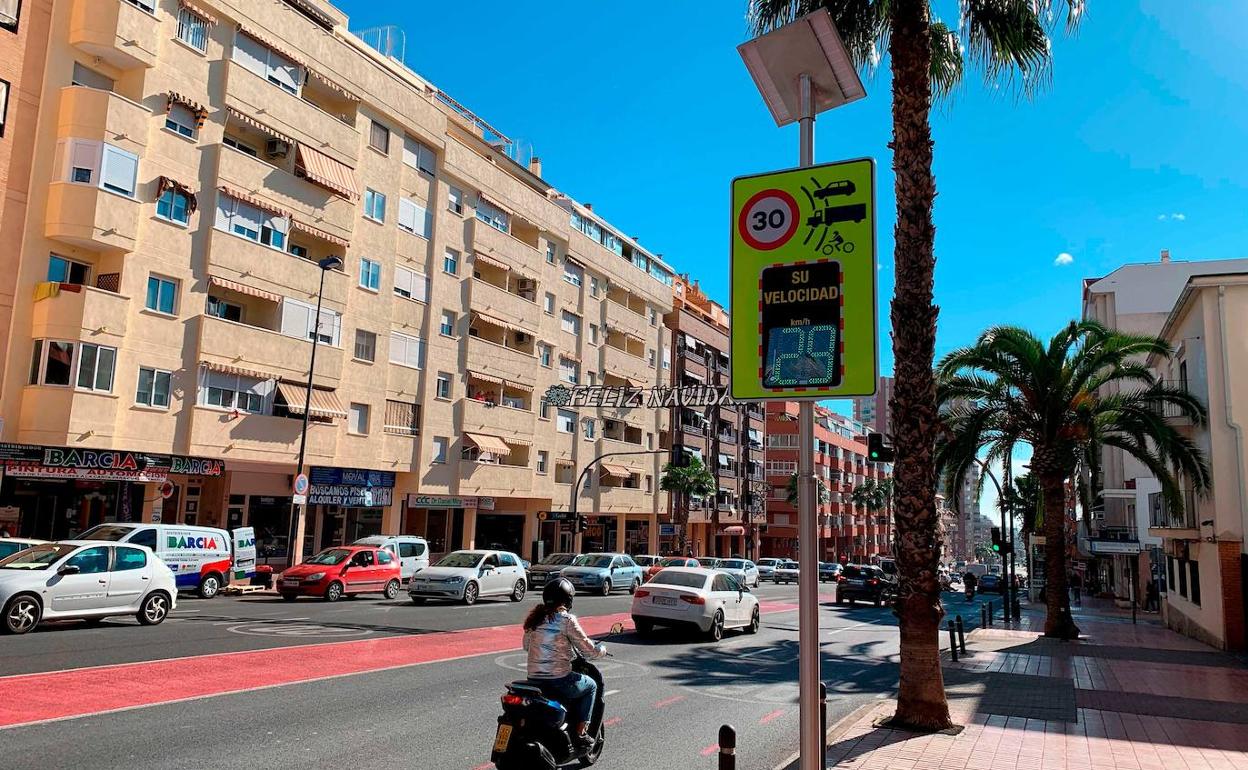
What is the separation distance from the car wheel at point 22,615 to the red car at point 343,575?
9.51m

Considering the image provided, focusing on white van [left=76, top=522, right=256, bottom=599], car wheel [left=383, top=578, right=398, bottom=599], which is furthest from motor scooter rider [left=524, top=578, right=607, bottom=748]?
car wheel [left=383, top=578, right=398, bottom=599]

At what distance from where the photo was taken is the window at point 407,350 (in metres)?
36.9

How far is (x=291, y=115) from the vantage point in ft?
102

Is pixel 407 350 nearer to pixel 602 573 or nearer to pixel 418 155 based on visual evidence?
pixel 418 155

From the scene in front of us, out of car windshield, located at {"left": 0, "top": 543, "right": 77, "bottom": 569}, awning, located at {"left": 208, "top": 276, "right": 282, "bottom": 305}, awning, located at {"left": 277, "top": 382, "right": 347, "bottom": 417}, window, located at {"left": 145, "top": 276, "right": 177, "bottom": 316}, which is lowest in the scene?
car windshield, located at {"left": 0, "top": 543, "right": 77, "bottom": 569}

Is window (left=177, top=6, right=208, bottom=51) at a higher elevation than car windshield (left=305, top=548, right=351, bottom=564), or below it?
higher

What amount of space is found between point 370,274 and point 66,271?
39.0 feet

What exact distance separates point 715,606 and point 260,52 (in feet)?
82.8

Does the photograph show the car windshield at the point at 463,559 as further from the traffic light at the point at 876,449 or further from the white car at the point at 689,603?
the traffic light at the point at 876,449

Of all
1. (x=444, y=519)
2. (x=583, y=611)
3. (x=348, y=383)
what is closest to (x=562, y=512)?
(x=444, y=519)

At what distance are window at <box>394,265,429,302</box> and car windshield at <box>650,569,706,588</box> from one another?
73.5 feet

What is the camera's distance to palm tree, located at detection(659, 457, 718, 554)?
6069 cm

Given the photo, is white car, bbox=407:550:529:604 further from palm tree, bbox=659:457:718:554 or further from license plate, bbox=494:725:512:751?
palm tree, bbox=659:457:718:554

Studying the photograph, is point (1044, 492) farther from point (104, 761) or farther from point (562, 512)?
point (562, 512)
